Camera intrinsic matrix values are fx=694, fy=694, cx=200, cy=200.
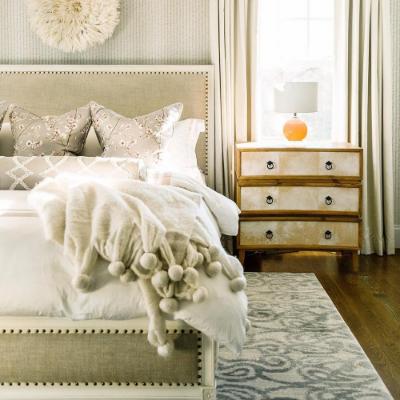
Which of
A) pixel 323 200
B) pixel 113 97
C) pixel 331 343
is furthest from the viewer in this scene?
pixel 113 97

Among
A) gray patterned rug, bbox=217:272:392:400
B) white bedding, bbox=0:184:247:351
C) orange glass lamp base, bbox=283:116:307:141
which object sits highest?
orange glass lamp base, bbox=283:116:307:141

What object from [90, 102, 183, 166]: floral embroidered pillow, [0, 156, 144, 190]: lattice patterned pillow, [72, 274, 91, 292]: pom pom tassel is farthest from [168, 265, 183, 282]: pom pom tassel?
[90, 102, 183, 166]: floral embroidered pillow

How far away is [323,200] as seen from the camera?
416cm

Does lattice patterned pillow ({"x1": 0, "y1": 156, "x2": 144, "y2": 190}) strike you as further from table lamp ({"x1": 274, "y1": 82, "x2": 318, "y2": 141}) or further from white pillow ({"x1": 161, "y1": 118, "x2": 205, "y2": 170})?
table lamp ({"x1": 274, "y1": 82, "x2": 318, "y2": 141})

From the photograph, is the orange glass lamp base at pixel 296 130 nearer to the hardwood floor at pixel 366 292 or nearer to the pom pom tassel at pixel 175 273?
the hardwood floor at pixel 366 292

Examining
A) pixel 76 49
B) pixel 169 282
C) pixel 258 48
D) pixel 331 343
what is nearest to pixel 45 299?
pixel 169 282

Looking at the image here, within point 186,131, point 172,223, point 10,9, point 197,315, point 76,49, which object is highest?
point 10,9

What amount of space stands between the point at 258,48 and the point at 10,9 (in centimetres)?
166

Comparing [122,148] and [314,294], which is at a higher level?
[122,148]

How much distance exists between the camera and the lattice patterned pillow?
3.24 metres

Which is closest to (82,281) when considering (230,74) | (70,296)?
(70,296)

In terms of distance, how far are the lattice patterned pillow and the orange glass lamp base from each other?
1406 millimetres

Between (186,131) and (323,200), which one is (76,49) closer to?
(186,131)

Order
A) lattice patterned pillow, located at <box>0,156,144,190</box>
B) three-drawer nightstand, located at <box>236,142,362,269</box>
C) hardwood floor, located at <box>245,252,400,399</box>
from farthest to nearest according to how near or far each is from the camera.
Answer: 1. three-drawer nightstand, located at <box>236,142,362,269</box>
2. lattice patterned pillow, located at <box>0,156,144,190</box>
3. hardwood floor, located at <box>245,252,400,399</box>
